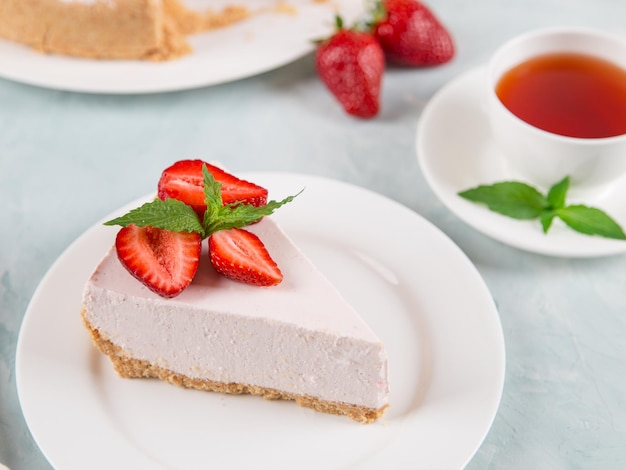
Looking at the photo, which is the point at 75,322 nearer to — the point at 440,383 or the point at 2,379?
the point at 2,379

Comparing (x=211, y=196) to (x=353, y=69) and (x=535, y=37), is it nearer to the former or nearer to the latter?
(x=353, y=69)

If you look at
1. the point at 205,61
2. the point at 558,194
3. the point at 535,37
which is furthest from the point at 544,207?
the point at 205,61

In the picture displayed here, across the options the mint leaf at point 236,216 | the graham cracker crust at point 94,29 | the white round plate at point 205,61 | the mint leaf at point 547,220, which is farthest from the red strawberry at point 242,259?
the graham cracker crust at point 94,29

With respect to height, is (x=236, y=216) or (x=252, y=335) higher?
A: (x=236, y=216)

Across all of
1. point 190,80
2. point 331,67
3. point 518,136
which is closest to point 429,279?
point 518,136

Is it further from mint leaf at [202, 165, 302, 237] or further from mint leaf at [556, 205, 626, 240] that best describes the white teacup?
mint leaf at [202, 165, 302, 237]

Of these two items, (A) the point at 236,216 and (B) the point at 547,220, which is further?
(B) the point at 547,220
